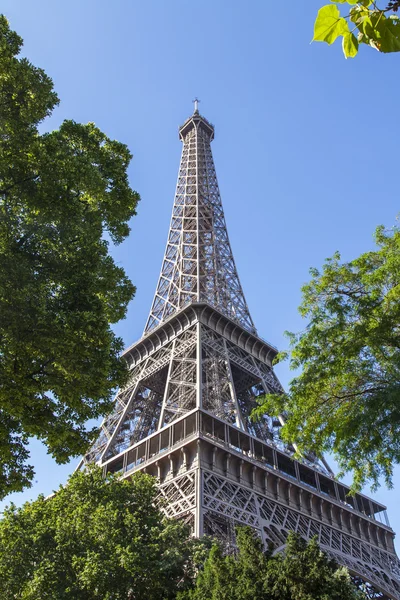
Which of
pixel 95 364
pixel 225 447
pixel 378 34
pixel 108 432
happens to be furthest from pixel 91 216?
pixel 108 432

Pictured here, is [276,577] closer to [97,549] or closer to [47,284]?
[97,549]

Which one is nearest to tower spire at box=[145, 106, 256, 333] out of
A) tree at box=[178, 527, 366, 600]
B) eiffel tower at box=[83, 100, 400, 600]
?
eiffel tower at box=[83, 100, 400, 600]

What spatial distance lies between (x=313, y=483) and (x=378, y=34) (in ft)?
121

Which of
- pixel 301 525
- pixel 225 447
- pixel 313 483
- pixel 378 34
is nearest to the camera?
pixel 378 34

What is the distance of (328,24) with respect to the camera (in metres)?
2.66

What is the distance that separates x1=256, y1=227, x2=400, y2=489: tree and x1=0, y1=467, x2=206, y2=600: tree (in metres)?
9.39

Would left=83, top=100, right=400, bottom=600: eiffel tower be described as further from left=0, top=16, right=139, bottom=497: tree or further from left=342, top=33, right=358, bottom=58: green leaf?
left=342, top=33, right=358, bottom=58: green leaf

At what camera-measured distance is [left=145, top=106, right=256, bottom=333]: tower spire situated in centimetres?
4797

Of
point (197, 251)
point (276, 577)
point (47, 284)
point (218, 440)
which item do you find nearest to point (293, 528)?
point (218, 440)

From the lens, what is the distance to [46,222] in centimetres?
1145

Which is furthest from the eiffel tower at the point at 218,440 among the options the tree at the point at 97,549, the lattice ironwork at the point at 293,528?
the tree at the point at 97,549

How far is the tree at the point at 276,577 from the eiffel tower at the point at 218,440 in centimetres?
718

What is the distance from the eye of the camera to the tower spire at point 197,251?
1889 inches

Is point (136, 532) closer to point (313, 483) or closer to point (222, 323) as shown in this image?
point (313, 483)
